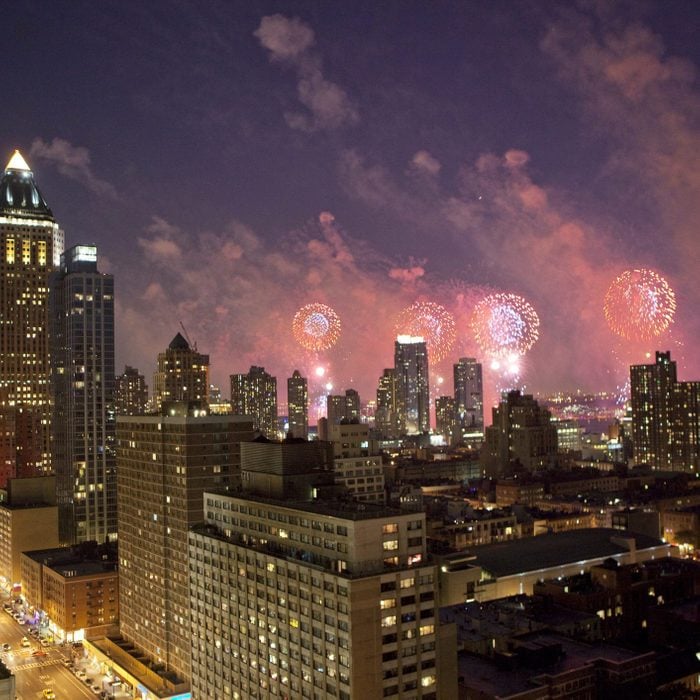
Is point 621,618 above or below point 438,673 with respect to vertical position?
below

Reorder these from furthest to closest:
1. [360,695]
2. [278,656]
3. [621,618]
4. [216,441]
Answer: [621,618]
[216,441]
[278,656]
[360,695]

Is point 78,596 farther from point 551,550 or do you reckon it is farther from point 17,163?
point 17,163

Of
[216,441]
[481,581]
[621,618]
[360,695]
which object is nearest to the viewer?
[360,695]

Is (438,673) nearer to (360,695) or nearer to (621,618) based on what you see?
(360,695)

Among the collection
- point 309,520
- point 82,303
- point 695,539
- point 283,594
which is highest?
point 82,303

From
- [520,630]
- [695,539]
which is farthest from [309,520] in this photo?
[695,539]

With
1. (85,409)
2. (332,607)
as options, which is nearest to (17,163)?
(85,409)

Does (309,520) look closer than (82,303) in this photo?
Yes
